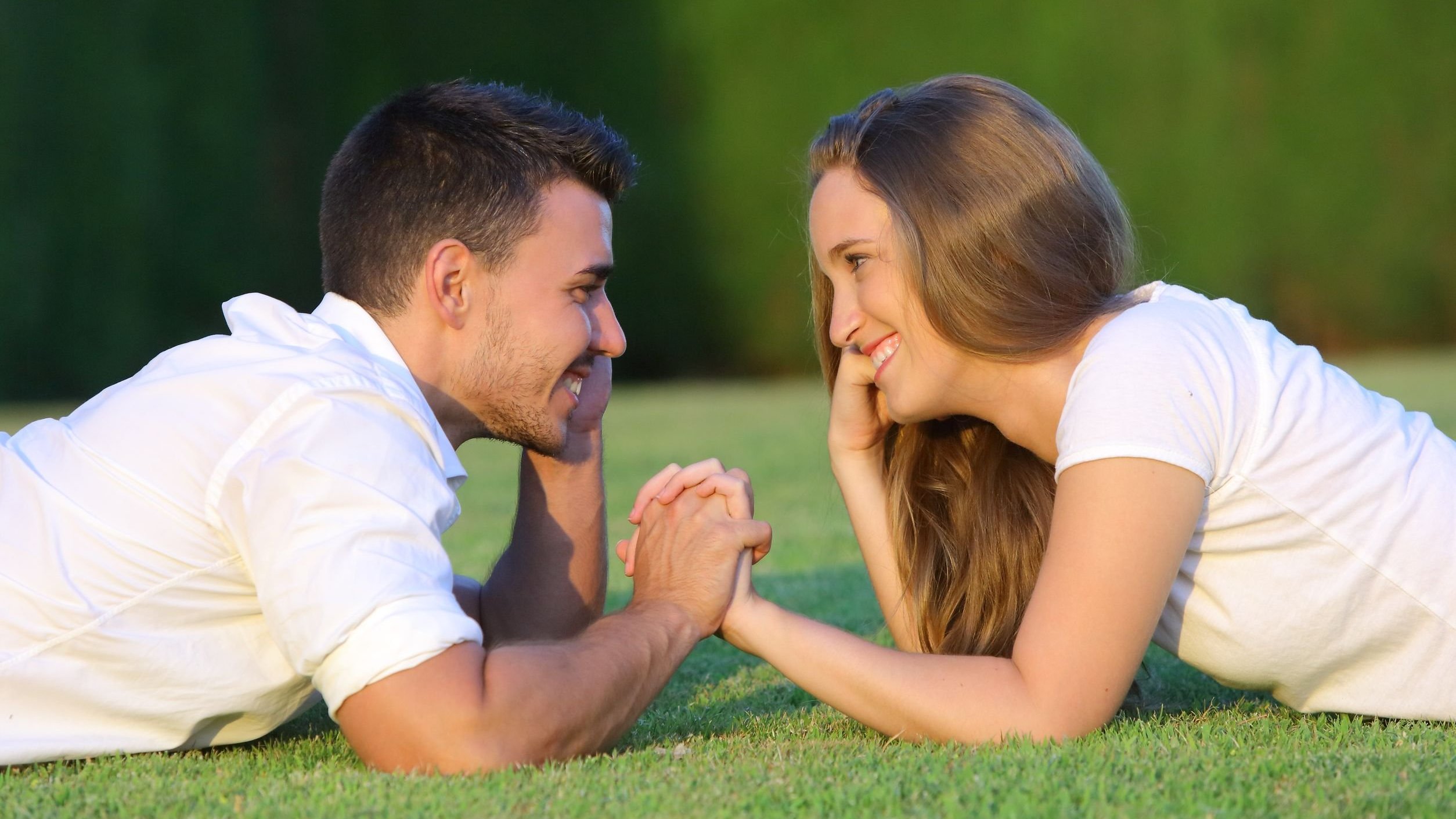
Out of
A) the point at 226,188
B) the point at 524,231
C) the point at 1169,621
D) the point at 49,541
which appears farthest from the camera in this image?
the point at 226,188

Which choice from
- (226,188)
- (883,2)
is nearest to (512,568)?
(226,188)

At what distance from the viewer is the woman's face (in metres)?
2.98

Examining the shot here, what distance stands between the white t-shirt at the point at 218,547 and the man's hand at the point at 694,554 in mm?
498

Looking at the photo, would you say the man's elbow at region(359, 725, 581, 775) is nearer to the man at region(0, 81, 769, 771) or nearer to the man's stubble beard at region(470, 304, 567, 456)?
the man at region(0, 81, 769, 771)

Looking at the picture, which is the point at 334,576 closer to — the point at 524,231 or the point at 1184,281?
the point at 524,231

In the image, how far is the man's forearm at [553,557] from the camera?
11.7 ft

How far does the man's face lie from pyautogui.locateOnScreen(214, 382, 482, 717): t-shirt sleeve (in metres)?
0.68

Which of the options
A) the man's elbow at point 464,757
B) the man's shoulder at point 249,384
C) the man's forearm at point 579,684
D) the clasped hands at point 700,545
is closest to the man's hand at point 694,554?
the clasped hands at point 700,545

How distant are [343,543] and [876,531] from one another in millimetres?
1679

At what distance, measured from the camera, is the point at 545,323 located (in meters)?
3.10

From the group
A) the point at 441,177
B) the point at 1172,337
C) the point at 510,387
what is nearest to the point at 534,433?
the point at 510,387

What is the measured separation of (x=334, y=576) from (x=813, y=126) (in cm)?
1553

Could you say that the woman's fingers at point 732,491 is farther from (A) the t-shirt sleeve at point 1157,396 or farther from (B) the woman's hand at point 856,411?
(A) the t-shirt sleeve at point 1157,396

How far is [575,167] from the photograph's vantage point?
3.24 meters
